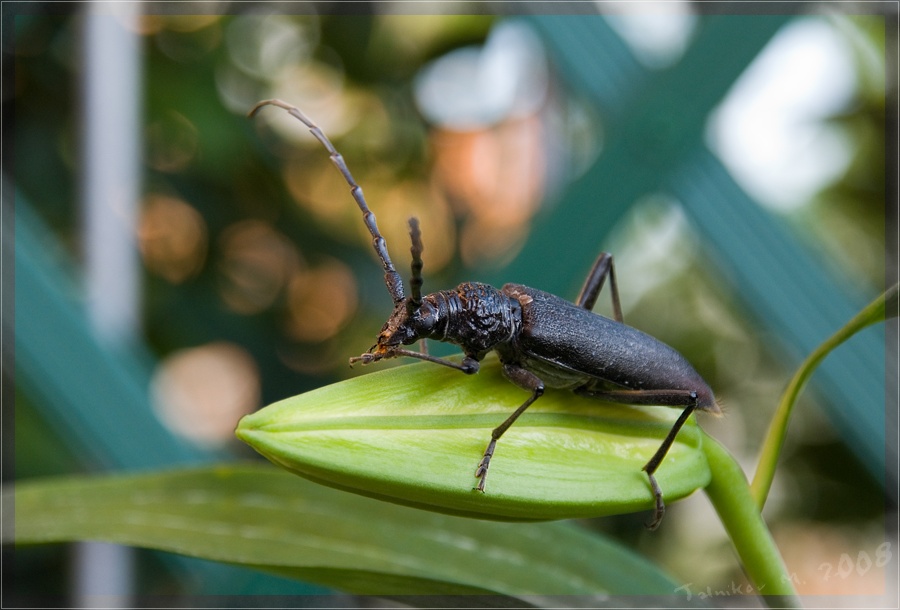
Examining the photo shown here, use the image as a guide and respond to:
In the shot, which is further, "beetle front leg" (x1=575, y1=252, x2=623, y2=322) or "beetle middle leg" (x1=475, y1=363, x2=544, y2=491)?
"beetle front leg" (x1=575, y1=252, x2=623, y2=322)

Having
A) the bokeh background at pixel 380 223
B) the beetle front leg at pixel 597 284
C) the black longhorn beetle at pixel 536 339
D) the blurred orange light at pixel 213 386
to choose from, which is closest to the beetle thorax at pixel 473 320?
the black longhorn beetle at pixel 536 339

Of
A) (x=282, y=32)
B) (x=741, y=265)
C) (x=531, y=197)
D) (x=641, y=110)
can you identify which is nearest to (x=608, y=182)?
(x=641, y=110)

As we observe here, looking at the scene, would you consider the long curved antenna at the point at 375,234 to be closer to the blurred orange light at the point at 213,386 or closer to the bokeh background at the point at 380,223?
the bokeh background at the point at 380,223

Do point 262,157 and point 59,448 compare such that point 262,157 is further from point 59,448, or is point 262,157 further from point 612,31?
point 612,31

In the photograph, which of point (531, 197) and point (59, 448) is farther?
point (531, 197)

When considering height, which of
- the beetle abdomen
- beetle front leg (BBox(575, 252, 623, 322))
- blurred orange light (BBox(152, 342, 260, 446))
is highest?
blurred orange light (BBox(152, 342, 260, 446))

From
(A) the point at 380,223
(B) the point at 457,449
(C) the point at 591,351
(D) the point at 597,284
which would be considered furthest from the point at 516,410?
(A) the point at 380,223

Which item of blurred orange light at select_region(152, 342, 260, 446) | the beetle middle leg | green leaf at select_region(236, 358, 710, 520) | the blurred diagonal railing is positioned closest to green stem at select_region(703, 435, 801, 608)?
green leaf at select_region(236, 358, 710, 520)

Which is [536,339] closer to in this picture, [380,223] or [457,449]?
[457,449]

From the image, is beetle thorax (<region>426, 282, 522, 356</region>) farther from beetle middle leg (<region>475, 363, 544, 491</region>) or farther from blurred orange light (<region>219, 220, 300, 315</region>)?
blurred orange light (<region>219, 220, 300, 315</region>)
